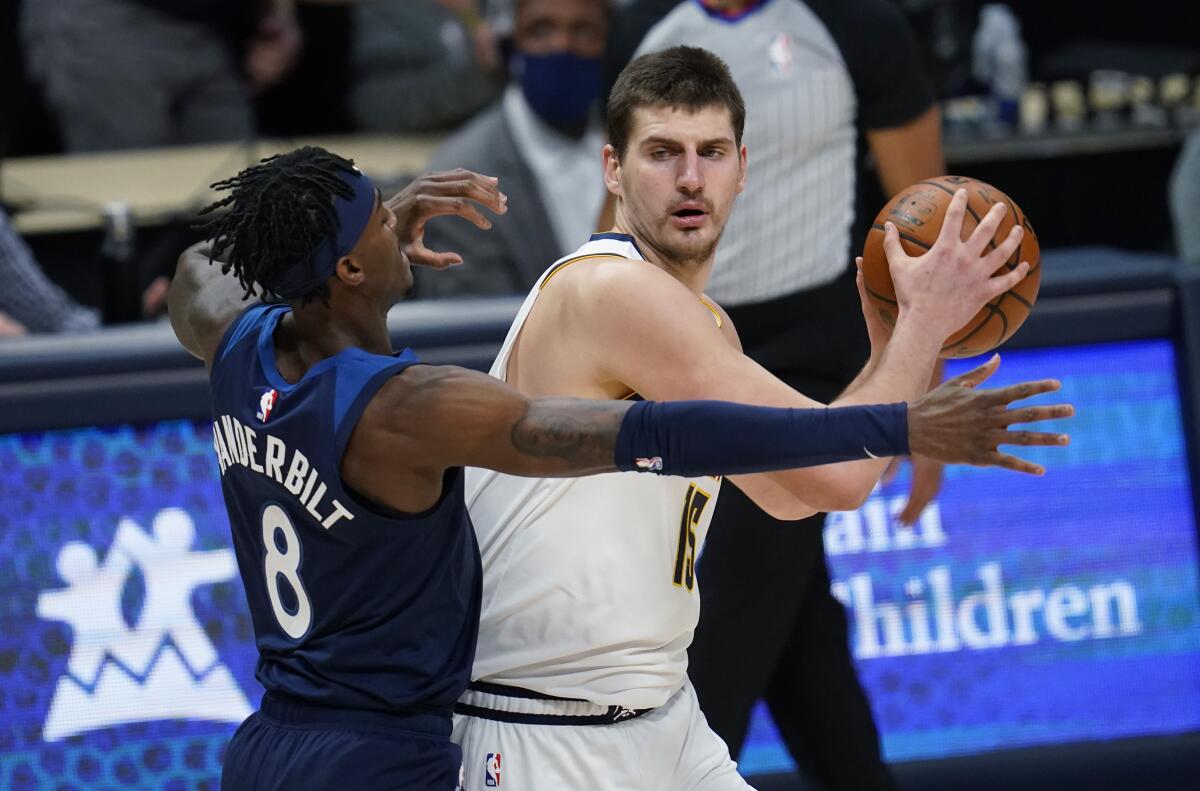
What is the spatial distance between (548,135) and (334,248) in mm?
3710

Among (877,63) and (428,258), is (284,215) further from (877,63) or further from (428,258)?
(877,63)

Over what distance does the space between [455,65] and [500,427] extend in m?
6.02

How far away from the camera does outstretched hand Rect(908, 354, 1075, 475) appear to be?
2.34 metres

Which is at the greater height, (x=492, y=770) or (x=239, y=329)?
(x=239, y=329)

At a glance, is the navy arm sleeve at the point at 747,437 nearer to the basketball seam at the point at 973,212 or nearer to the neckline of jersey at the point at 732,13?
the basketball seam at the point at 973,212

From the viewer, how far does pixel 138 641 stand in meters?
4.27

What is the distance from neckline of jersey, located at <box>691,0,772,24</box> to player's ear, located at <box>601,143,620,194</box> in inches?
35.9

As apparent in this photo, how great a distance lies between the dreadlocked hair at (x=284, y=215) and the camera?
2639 millimetres

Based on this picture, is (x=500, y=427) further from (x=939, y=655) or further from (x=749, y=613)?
(x=939, y=655)

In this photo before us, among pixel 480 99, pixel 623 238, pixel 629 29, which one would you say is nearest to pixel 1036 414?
pixel 623 238

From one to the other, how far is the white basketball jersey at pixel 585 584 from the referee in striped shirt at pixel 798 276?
82 centimetres

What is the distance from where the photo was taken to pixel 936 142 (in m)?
4.16

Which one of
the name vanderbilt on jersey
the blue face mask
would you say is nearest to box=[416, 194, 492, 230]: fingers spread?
the name vanderbilt on jersey

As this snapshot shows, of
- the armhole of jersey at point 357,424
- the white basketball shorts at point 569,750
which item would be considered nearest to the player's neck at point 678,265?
the armhole of jersey at point 357,424
